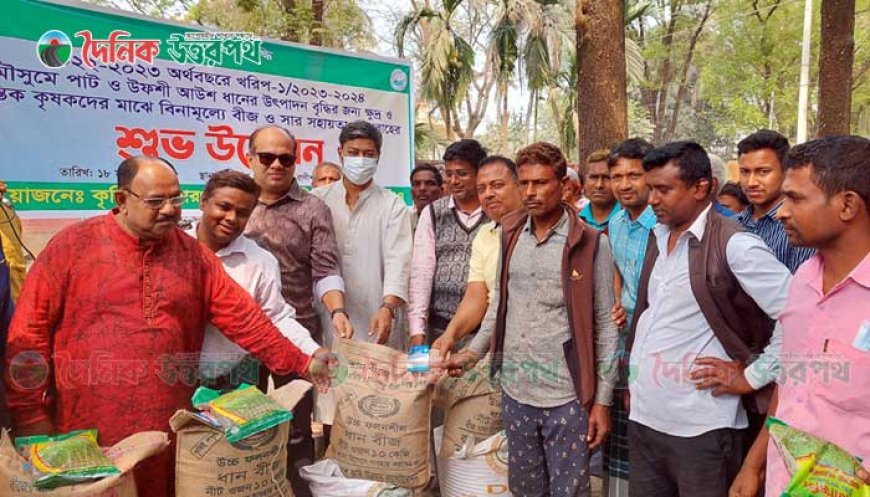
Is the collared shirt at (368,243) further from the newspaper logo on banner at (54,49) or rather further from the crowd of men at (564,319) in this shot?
the newspaper logo on banner at (54,49)

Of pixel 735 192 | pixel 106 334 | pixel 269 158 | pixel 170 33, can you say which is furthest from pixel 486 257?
pixel 170 33

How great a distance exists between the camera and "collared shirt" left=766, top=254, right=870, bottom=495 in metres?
1.64

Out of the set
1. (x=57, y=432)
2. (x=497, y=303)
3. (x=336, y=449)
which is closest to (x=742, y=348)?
(x=497, y=303)

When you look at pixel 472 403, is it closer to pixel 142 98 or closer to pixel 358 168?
pixel 358 168

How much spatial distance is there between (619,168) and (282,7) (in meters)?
9.16

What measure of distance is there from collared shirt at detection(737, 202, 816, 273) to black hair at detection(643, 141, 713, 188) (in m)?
0.53

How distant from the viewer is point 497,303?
265cm

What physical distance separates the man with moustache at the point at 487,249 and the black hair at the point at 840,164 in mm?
1355

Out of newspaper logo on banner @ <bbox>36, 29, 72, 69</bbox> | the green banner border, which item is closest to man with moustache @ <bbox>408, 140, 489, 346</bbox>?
the green banner border

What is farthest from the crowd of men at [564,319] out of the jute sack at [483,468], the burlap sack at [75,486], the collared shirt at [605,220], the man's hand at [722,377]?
the collared shirt at [605,220]

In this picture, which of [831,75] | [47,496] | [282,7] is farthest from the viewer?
[282,7]

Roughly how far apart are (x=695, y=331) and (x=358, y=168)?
1.95m

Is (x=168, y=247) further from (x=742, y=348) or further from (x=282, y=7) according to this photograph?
(x=282, y=7)

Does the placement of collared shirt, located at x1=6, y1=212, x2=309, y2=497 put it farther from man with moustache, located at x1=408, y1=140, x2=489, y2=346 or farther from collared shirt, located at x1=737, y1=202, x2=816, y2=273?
collared shirt, located at x1=737, y1=202, x2=816, y2=273
